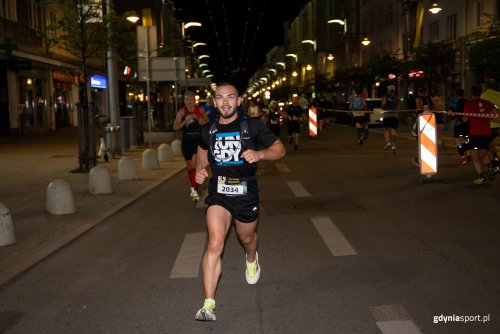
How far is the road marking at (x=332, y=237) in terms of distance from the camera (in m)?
7.41

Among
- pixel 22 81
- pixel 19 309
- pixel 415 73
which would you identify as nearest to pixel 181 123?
pixel 19 309

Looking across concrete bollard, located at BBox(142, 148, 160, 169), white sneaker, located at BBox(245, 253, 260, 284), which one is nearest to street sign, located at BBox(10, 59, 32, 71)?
concrete bollard, located at BBox(142, 148, 160, 169)

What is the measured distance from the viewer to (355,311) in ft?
17.3

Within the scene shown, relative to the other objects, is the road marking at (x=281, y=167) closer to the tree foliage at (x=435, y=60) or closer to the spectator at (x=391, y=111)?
the spectator at (x=391, y=111)

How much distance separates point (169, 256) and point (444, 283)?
3.03 meters

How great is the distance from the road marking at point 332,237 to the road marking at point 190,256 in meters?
1.48

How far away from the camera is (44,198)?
1210 centimetres

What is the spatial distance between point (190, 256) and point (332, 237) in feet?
5.98

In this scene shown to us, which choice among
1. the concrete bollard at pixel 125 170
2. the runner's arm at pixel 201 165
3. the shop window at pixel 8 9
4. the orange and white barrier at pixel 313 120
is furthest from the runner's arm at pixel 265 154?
the shop window at pixel 8 9

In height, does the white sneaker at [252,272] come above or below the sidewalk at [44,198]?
above

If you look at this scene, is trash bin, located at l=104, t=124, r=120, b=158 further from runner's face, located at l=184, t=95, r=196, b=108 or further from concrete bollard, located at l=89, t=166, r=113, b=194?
runner's face, located at l=184, t=95, r=196, b=108

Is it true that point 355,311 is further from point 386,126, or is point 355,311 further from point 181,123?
point 386,126

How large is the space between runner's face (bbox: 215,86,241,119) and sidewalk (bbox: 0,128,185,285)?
2948 mm

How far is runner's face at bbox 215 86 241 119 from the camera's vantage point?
5.23 metres
